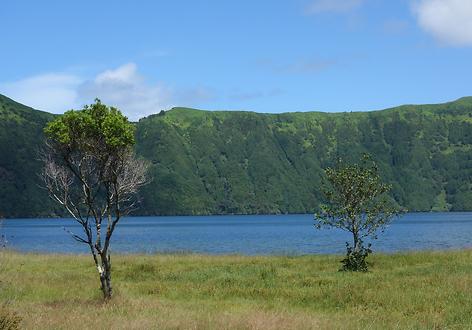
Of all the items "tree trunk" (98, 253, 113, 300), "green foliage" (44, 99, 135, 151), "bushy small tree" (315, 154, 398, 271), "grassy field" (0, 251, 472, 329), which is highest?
"green foliage" (44, 99, 135, 151)

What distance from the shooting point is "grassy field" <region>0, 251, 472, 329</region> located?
20203 millimetres

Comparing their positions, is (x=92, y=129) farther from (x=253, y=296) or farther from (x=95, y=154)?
(x=253, y=296)

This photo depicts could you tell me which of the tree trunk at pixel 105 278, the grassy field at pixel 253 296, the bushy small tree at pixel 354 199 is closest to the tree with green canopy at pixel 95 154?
the tree trunk at pixel 105 278

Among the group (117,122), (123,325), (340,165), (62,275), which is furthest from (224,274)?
(123,325)

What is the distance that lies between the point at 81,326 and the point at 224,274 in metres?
22.7

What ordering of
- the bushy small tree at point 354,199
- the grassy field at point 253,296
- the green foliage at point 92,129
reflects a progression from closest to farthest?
the grassy field at point 253,296 < the green foliage at point 92,129 < the bushy small tree at point 354,199

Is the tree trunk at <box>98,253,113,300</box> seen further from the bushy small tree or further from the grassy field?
the bushy small tree

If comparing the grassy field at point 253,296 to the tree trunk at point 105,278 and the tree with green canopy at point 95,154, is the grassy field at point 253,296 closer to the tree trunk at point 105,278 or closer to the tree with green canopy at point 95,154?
the tree trunk at point 105,278

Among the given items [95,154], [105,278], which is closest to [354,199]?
[105,278]

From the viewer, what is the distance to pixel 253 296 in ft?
96.6

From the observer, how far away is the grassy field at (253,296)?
795 inches

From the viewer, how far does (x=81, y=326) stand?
18.9 m

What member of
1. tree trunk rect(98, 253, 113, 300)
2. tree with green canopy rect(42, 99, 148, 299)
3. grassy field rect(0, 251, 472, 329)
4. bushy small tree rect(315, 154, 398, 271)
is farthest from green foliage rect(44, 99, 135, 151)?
bushy small tree rect(315, 154, 398, 271)

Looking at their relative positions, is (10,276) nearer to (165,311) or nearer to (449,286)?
(165,311)
